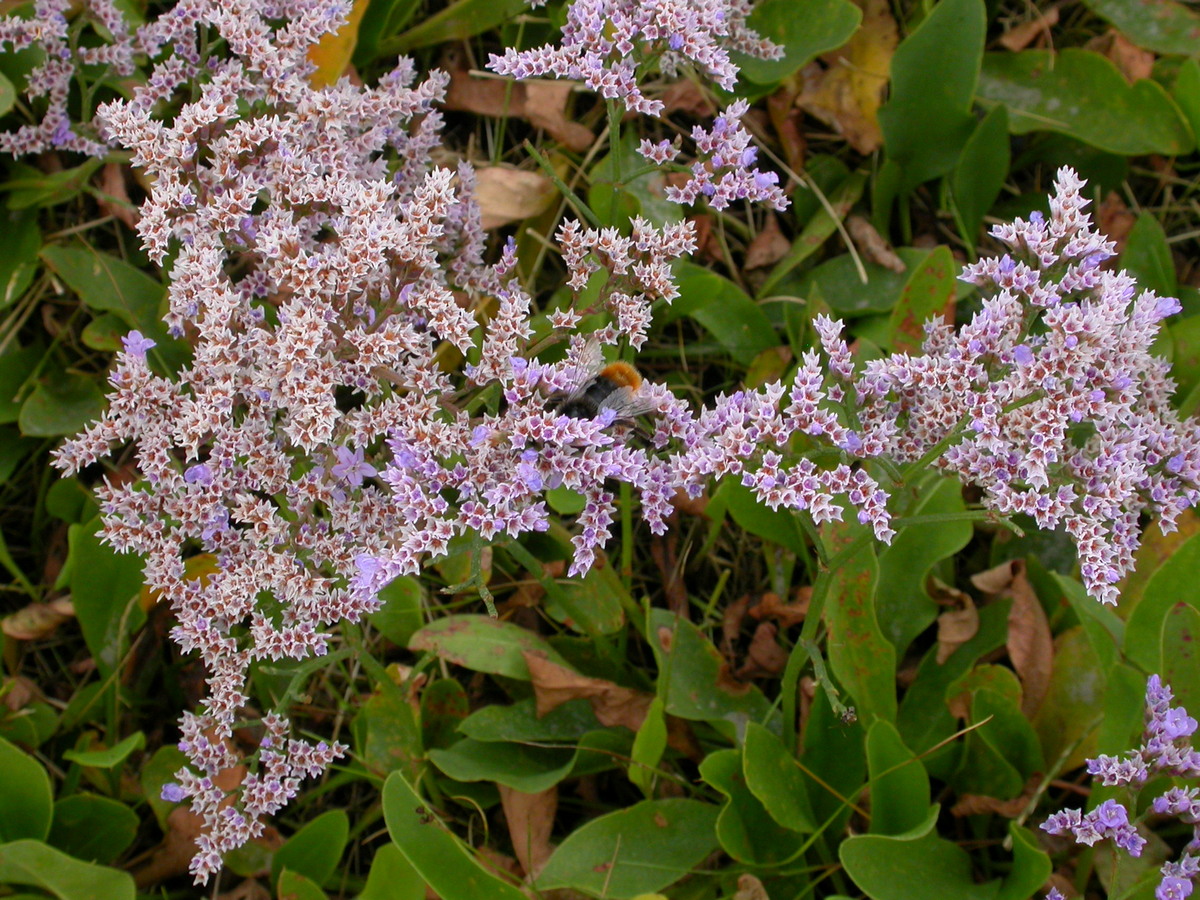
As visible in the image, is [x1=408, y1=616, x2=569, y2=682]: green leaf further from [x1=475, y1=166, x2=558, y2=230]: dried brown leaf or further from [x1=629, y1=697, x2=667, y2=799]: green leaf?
[x1=475, y1=166, x2=558, y2=230]: dried brown leaf

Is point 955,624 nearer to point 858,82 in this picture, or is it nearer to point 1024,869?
point 1024,869

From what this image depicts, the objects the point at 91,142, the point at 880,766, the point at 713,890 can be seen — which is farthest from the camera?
the point at 91,142

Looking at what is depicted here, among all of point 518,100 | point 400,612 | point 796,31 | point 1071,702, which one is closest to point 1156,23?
point 796,31

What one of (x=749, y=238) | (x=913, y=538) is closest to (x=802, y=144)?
(x=749, y=238)

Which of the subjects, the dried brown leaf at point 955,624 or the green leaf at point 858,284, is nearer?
the dried brown leaf at point 955,624

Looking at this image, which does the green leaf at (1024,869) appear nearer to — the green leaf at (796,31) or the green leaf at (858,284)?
the green leaf at (858,284)

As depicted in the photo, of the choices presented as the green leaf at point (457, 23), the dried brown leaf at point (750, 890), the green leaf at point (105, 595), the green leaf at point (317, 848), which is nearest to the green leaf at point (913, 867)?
the dried brown leaf at point (750, 890)

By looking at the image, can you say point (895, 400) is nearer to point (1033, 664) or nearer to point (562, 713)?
point (1033, 664)
